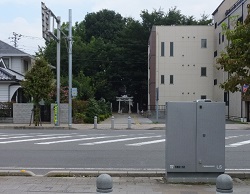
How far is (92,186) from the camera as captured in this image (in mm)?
8531

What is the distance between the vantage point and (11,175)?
970cm

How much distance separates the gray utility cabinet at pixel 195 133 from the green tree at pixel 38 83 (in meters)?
21.3

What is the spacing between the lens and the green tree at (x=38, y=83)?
28.7 metres

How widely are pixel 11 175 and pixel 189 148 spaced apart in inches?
174

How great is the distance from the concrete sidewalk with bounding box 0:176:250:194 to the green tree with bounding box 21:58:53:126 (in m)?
19.7

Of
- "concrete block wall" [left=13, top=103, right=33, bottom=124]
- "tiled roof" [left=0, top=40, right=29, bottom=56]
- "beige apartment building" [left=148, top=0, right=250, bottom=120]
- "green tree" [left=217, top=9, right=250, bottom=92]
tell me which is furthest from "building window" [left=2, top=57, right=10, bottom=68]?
"green tree" [left=217, top=9, right=250, bottom=92]

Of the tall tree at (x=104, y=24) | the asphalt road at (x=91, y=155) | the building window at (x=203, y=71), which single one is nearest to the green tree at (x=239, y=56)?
the asphalt road at (x=91, y=155)

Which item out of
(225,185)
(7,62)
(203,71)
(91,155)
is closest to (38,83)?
(7,62)

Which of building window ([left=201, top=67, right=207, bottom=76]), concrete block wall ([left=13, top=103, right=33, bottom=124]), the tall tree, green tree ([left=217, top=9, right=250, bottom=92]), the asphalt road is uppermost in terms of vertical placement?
the tall tree

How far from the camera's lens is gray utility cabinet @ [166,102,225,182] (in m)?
8.66

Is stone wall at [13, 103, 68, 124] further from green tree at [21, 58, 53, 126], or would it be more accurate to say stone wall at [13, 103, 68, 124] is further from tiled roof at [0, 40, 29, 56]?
tiled roof at [0, 40, 29, 56]

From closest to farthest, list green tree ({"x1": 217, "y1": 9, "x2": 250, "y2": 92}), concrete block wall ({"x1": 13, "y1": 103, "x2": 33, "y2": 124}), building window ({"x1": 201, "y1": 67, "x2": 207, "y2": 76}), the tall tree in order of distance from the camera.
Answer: green tree ({"x1": 217, "y1": 9, "x2": 250, "y2": 92})
concrete block wall ({"x1": 13, "y1": 103, "x2": 33, "y2": 124})
building window ({"x1": 201, "y1": 67, "x2": 207, "y2": 76})
the tall tree

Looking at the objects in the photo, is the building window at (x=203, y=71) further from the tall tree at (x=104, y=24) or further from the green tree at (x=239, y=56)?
the green tree at (x=239, y=56)

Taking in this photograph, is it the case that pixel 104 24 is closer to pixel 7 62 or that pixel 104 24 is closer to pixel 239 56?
pixel 7 62
